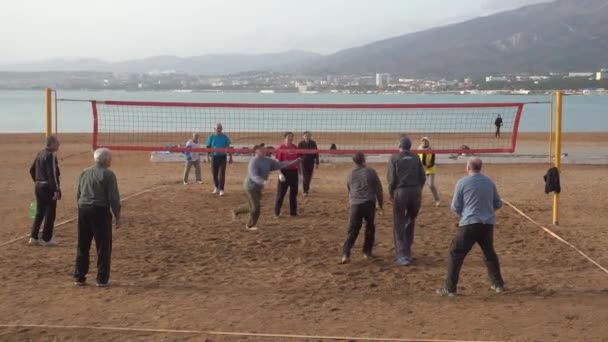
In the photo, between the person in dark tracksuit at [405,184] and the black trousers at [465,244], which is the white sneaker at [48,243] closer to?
the person in dark tracksuit at [405,184]

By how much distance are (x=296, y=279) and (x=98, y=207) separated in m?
2.60

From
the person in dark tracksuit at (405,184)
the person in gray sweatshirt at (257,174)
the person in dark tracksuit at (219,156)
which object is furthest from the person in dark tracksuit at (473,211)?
the person in dark tracksuit at (219,156)

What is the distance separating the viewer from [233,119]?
68.6 meters

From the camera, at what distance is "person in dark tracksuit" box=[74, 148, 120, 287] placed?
333 inches

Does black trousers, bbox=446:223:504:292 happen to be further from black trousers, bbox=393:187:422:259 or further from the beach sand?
black trousers, bbox=393:187:422:259

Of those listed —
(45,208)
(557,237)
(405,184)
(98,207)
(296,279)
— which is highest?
(405,184)

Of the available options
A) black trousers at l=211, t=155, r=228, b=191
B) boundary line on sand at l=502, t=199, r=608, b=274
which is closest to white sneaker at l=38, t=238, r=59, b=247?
black trousers at l=211, t=155, r=228, b=191

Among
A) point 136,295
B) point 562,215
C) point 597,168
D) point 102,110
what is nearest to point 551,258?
point 562,215

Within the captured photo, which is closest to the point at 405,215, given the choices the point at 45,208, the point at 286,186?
the point at 286,186

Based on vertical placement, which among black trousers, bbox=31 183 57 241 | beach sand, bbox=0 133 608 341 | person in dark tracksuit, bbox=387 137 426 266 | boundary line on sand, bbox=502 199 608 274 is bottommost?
beach sand, bbox=0 133 608 341

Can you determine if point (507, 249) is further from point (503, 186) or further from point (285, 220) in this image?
point (503, 186)

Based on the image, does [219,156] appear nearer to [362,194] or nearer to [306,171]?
[306,171]

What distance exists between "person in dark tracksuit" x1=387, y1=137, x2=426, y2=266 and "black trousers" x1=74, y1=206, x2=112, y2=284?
365 cm

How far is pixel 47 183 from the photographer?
1061cm
